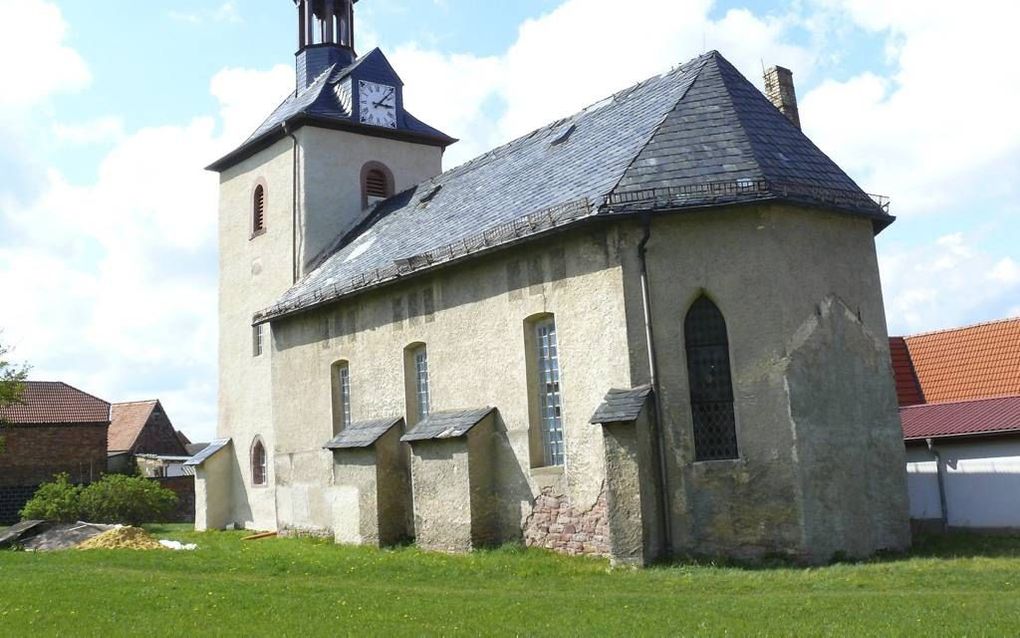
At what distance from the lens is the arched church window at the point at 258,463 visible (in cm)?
2606

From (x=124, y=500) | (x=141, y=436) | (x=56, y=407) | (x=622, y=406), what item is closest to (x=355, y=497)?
(x=622, y=406)

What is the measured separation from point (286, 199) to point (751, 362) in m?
16.0

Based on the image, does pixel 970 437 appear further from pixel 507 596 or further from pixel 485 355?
pixel 507 596

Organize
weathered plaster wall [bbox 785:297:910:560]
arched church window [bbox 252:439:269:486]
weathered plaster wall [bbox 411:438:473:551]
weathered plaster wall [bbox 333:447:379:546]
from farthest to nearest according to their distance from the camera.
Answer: arched church window [bbox 252:439:269:486] → weathered plaster wall [bbox 333:447:379:546] → weathered plaster wall [bbox 411:438:473:551] → weathered plaster wall [bbox 785:297:910:560]

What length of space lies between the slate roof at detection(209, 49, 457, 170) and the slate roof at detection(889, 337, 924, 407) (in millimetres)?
14084

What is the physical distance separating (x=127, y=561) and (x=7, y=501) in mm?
24619

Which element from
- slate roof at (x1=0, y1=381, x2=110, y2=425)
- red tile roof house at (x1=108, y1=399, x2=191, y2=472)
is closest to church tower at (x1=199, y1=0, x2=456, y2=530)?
slate roof at (x1=0, y1=381, x2=110, y2=425)

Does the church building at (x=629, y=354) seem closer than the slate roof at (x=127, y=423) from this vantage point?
Yes

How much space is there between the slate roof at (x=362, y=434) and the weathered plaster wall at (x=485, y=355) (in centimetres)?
28

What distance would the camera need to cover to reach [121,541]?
810 inches

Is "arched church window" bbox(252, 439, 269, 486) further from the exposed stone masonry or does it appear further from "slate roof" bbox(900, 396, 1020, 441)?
"slate roof" bbox(900, 396, 1020, 441)

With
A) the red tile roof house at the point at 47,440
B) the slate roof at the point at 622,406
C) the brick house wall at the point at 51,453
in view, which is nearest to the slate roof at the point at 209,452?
the red tile roof house at the point at 47,440

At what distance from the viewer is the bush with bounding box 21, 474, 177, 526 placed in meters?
27.4

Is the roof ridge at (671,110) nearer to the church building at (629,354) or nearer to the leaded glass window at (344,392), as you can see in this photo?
the church building at (629,354)
